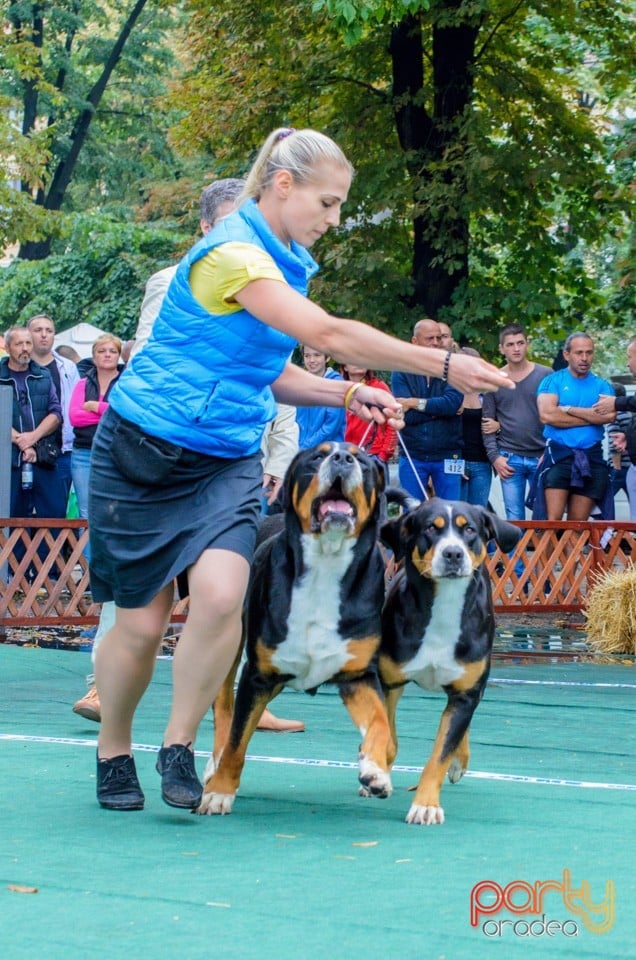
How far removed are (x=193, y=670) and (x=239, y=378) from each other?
0.82 meters

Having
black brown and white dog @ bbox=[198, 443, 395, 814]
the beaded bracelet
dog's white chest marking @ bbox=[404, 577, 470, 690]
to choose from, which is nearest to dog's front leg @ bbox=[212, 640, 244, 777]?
black brown and white dog @ bbox=[198, 443, 395, 814]

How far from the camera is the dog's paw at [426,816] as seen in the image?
169 inches

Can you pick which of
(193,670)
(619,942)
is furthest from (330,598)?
(619,942)

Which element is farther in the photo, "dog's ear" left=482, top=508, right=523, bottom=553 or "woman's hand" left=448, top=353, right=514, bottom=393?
"dog's ear" left=482, top=508, right=523, bottom=553

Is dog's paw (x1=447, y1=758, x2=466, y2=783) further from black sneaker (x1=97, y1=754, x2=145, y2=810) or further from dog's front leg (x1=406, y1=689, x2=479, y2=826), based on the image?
black sneaker (x1=97, y1=754, x2=145, y2=810)

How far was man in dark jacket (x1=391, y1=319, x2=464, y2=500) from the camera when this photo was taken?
36.8ft

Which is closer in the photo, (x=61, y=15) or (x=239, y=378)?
(x=239, y=378)

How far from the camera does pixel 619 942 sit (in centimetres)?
291

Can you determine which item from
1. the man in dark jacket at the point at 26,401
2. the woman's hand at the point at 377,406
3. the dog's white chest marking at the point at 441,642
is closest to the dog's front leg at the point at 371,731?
the dog's white chest marking at the point at 441,642

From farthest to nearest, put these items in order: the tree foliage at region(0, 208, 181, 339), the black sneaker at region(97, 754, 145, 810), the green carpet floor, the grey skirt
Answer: the tree foliage at region(0, 208, 181, 339) → the black sneaker at region(97, 754, 145, 810) → the grey skirt → the green carpet floor

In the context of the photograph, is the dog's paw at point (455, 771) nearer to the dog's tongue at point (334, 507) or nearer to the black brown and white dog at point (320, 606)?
the black brown and white dog at point (320, 606)

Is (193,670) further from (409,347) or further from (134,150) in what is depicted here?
(134,150)

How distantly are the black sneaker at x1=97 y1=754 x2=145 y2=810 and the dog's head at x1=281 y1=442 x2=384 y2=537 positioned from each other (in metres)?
0.88

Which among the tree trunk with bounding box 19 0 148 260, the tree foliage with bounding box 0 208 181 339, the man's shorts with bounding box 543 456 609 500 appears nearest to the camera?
the man's shorts with bounding box 543 456 609 500
